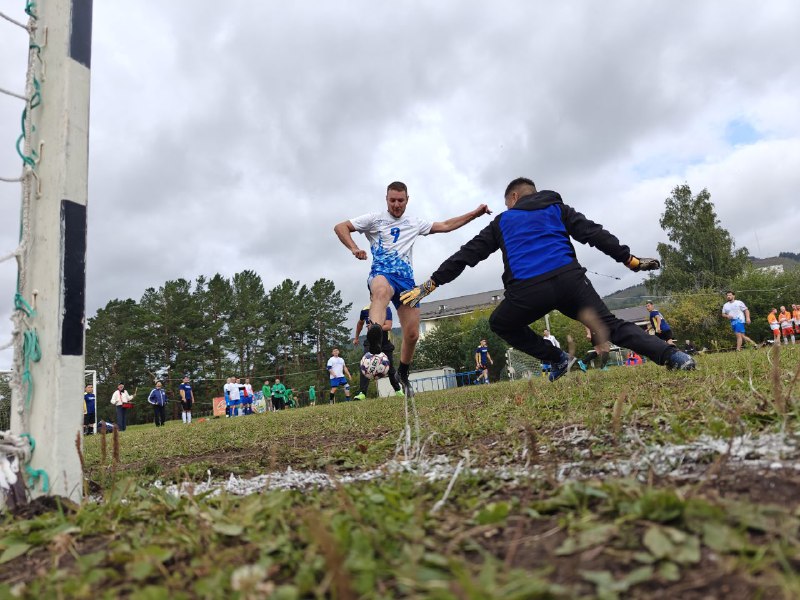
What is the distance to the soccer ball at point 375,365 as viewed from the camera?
529cm

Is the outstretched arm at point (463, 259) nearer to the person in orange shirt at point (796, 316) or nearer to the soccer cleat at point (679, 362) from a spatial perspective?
the soccer cleat at point (679, 362)

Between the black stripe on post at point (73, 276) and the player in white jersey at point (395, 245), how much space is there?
11.3 ft

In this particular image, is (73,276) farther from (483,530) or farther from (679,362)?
(679,362)

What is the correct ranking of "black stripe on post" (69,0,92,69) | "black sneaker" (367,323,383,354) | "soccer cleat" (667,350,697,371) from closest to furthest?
"black stripe on post" (69,0,92,69)
"soccer cleat" (667,350,697,371)
"black sneaker" (367,323,383,354)

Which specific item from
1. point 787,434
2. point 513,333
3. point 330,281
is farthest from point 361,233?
point 330,281

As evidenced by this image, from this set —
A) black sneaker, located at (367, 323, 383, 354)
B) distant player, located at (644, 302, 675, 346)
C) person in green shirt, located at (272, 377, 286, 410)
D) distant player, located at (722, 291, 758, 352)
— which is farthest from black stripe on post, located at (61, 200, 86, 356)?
person in green shirt, located at (272, 377, 286, 410)

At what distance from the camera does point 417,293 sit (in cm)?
468

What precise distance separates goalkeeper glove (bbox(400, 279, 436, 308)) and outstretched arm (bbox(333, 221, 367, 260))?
114cm

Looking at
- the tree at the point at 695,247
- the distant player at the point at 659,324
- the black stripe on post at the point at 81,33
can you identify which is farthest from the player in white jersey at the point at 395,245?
the tree at the point at 695,247

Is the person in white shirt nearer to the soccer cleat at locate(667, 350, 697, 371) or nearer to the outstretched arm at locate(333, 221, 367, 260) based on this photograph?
the outstretched arm at locate(333, 221, 367, 260)

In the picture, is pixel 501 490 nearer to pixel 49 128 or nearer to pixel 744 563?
pixel 744 563

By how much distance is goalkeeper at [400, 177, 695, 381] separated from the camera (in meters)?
4.38

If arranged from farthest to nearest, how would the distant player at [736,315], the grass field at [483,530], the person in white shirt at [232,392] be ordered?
the person in white shirt at [232,392]
the distant player at [736,315]
the grass field at [483,530]

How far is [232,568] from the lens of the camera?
1.25 metres
